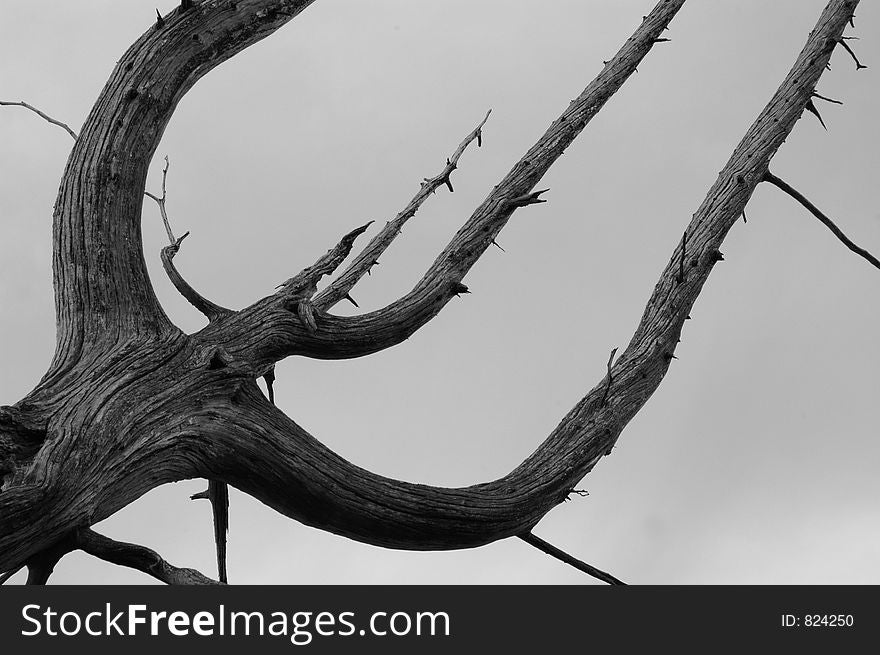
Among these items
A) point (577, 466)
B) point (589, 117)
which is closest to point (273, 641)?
point (577, 466)

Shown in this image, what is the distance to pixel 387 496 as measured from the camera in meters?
3.37

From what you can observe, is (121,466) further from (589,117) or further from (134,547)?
(589,117)

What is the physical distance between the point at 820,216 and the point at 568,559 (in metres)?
2.59

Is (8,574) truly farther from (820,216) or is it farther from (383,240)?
(820,216)

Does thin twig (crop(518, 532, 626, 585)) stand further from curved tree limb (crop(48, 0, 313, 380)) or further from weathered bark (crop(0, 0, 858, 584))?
curved tree limb (crop(48, 0, 313, 380))

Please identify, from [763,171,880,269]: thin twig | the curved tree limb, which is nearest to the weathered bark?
the curved tree limb

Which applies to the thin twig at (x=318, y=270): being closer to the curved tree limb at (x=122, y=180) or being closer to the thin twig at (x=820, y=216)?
the curved tree limb at (x=122, y=180)

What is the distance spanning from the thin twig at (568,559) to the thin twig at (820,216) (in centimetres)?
240

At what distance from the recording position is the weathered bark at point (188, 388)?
2.90 metres

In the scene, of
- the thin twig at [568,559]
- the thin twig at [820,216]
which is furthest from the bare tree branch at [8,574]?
the thin twig at [820,216]

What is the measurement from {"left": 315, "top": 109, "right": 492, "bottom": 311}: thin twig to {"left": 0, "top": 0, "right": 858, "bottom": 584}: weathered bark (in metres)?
0.03

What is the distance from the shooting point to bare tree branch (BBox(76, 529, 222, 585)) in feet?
10.6

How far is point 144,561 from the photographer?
131 inches

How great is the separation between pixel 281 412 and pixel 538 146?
1.98 meters
